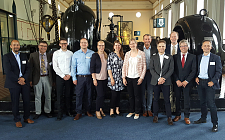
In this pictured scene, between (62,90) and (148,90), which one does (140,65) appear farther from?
(62,90)

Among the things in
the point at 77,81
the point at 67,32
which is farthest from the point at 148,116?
the point at 67,32

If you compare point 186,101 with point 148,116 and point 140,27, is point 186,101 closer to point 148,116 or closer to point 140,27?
point 148,116

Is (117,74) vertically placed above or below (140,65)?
below

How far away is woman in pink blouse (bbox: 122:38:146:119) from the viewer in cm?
286

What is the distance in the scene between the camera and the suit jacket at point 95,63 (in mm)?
2884

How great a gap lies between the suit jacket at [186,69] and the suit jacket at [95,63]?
46.7 inches

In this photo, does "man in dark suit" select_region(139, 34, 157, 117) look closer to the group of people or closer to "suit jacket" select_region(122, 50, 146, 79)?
the group of people

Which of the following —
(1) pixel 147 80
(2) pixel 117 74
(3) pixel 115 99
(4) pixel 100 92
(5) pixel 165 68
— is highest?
(5) pixel 165 68

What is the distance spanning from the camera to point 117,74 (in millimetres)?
2971

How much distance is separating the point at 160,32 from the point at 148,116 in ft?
46.4

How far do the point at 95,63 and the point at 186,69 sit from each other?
1.40 metres

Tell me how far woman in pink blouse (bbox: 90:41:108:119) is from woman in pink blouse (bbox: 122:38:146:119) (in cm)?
34

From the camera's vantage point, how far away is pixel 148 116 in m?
3.07

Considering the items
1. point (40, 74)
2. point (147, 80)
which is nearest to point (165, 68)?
point (147, 80)
